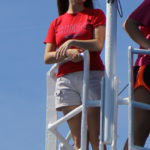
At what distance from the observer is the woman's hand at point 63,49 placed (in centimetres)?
849

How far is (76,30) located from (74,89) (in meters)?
0.73

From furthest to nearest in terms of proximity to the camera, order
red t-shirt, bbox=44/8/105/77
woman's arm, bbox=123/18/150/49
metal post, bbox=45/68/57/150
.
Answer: metal post, bbox=45/68/57/150
red t-shirt, bbox=44/8/105/77
woman's arm, bbox=123/18/150/49

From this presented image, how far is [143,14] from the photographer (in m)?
8.07

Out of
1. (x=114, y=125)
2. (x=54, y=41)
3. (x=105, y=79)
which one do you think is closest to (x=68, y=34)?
(x=54, y=41)

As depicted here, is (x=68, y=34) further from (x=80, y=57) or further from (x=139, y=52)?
(x=139, y=52)

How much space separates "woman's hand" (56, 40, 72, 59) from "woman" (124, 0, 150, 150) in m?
0.77

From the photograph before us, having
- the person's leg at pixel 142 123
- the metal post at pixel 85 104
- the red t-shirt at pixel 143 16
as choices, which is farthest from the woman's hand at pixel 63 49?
the person's leg at pixel 142 123

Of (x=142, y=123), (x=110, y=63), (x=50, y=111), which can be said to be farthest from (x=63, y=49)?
(x=142, y=123)

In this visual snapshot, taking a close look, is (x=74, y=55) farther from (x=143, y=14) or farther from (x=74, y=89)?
(x=143, y=14)

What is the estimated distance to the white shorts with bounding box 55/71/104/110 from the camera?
847 centimetres

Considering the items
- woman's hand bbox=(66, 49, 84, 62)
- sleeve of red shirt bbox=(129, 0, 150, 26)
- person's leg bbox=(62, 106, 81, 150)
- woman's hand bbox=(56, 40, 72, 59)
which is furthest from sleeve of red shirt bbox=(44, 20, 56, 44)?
sleeve of red shirt bbox=(129, 0, 150, 26)

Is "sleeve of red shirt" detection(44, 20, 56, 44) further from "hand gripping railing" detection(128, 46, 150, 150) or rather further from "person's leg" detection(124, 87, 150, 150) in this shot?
"person's leg" detection(124, 87, 150, 150)

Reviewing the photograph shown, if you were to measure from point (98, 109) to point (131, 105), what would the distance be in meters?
0.70

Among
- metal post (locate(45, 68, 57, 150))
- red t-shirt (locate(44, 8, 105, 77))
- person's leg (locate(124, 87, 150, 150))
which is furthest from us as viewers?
metal post (locate(45, 68, 57, 150))
